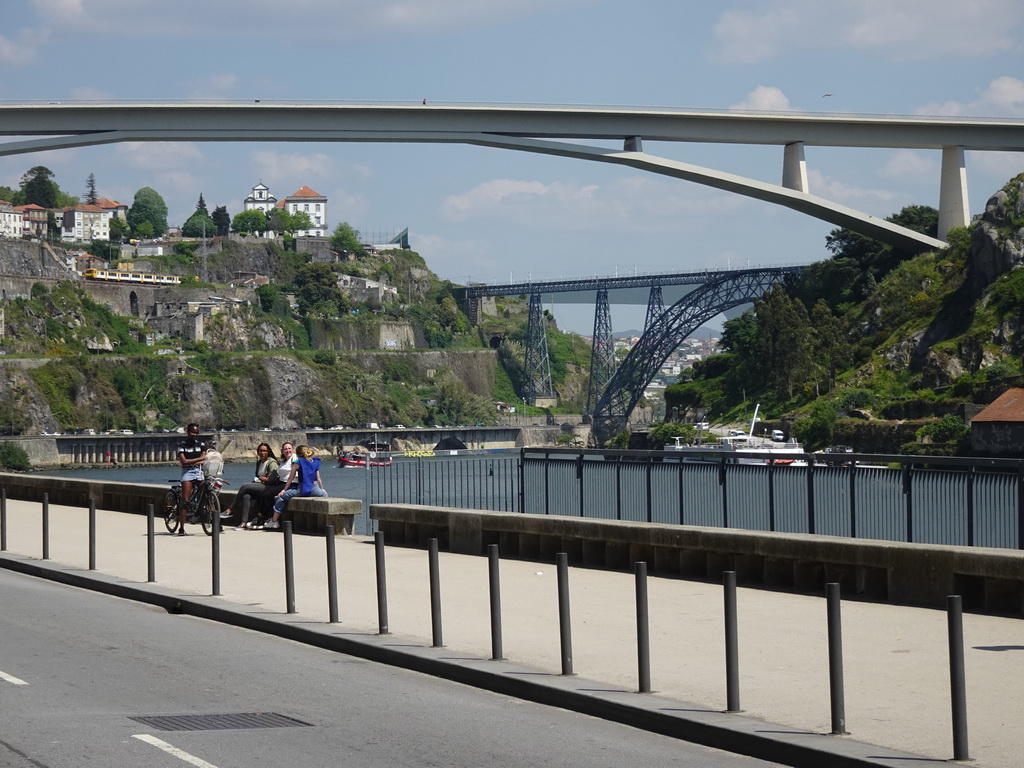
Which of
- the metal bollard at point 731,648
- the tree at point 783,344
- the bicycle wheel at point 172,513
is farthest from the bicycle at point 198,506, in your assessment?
the tree at point 783,344

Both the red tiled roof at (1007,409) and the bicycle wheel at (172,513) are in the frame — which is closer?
the bicycle wheel at (172,513)

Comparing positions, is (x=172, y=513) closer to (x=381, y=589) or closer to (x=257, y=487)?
(x=257, y=487)

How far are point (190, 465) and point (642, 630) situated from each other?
45.6 ft

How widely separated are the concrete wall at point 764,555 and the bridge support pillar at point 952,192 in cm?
7351

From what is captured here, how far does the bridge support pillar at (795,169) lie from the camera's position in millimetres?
78875

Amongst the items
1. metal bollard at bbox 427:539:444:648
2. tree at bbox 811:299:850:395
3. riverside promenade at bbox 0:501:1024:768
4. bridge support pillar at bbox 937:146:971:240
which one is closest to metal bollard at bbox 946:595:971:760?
riverside promenade at bbox 0:501:1024:768

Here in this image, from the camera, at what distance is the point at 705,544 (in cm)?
1466

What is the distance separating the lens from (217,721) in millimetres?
9188

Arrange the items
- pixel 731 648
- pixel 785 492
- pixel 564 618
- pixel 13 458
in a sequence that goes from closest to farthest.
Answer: pixel 731 648 → pixel 564 618 → pixel 785 492 → pixel 13 458

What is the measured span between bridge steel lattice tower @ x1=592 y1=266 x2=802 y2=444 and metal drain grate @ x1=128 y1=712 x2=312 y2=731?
5332 inches

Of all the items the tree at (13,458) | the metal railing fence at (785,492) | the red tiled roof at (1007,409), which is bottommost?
the tree at (13,458)

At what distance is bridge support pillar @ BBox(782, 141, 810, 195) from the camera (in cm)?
7888

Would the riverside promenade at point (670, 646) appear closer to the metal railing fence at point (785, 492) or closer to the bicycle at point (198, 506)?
the metal railing fence at point (785, 492)

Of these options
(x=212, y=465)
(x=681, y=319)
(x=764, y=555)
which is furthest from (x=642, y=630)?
(x=681, y=319)
